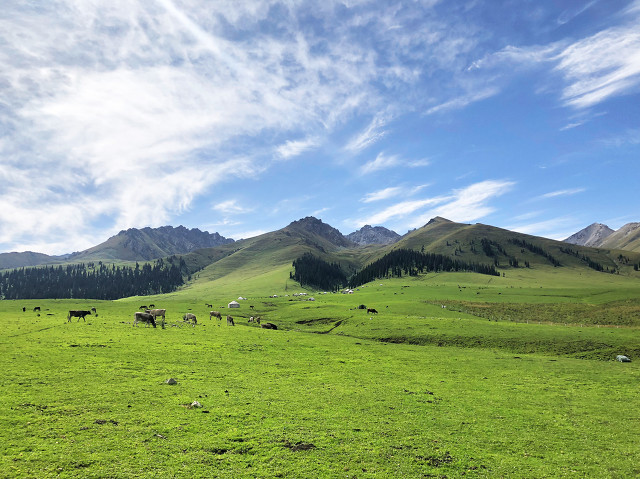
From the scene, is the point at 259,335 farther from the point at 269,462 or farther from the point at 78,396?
the point at 269,462

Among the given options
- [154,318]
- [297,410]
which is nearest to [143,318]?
[154,318]

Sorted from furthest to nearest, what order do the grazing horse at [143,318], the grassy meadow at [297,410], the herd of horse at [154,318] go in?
the herd of horse at [154,318], the grazing horse at [143,318], the grassy meadow at [297,410]

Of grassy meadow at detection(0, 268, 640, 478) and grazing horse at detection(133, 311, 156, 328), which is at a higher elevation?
grazing horse at detection(133, 311, 156, 328)

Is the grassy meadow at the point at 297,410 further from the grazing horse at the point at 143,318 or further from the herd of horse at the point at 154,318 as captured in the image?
the herd of horse at the point at 154,318

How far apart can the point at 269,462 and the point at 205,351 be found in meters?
22.9

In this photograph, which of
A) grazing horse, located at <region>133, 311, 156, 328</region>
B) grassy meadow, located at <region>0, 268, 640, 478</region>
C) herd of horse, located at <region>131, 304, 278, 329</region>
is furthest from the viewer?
herd of horse, located at <region>131, 304, 278, 329</region>

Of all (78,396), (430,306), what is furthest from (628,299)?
(78,396)

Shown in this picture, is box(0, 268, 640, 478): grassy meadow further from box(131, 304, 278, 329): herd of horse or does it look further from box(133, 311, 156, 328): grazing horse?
box(131, 304, 278, 329): herd of horse

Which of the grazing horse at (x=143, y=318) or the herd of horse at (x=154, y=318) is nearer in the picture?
the grazing horse at (x=143, y=318)

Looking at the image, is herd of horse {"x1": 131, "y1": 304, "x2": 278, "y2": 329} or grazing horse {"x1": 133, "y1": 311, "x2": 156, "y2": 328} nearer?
grazing horse {"x1": 133, "y1": 311, "x2": 156, "y2": 328}

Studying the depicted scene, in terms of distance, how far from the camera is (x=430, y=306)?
87.8 metres

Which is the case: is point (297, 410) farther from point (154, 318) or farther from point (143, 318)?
point (143, 318)

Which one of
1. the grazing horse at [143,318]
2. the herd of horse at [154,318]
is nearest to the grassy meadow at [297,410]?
the grazing horse at [143,318]

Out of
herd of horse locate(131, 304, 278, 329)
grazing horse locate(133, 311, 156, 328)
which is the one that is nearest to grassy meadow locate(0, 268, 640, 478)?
grazing horse locate(133, 311, 156, 328)
